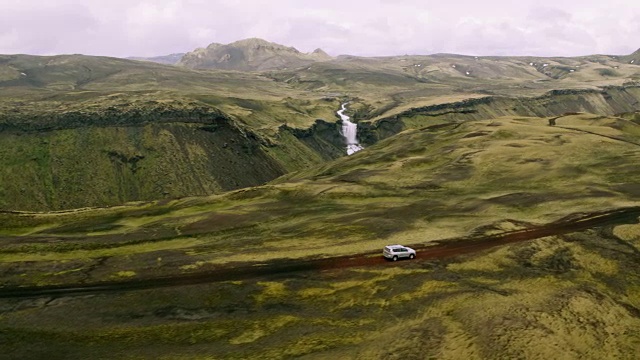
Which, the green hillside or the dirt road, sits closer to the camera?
the green hillside

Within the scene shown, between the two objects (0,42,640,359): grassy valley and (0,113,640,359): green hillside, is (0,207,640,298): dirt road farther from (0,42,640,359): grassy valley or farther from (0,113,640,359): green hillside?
(0,113,640,359): green hillside

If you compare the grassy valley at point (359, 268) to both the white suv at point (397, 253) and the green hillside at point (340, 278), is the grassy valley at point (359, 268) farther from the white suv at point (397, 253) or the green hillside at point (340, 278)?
the white suv at point (397, 253)

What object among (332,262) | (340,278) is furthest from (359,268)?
(332,262)

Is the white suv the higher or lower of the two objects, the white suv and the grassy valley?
the higher

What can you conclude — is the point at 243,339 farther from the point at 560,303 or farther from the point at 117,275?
the point at 560,303

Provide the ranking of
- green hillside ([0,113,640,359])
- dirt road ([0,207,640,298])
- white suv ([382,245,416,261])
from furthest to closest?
white suv ([382,245,416,261]) < dirt road ([0,207,640,298]) < green hillside ([0,113,640,359])

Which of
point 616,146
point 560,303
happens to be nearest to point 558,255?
point 560,303

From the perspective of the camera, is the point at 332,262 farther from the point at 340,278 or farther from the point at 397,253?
the point at 397,253

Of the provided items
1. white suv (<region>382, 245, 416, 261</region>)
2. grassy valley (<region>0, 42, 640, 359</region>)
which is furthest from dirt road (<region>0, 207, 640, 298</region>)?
white suv (<region>382, 245, 416, 261</region>)
